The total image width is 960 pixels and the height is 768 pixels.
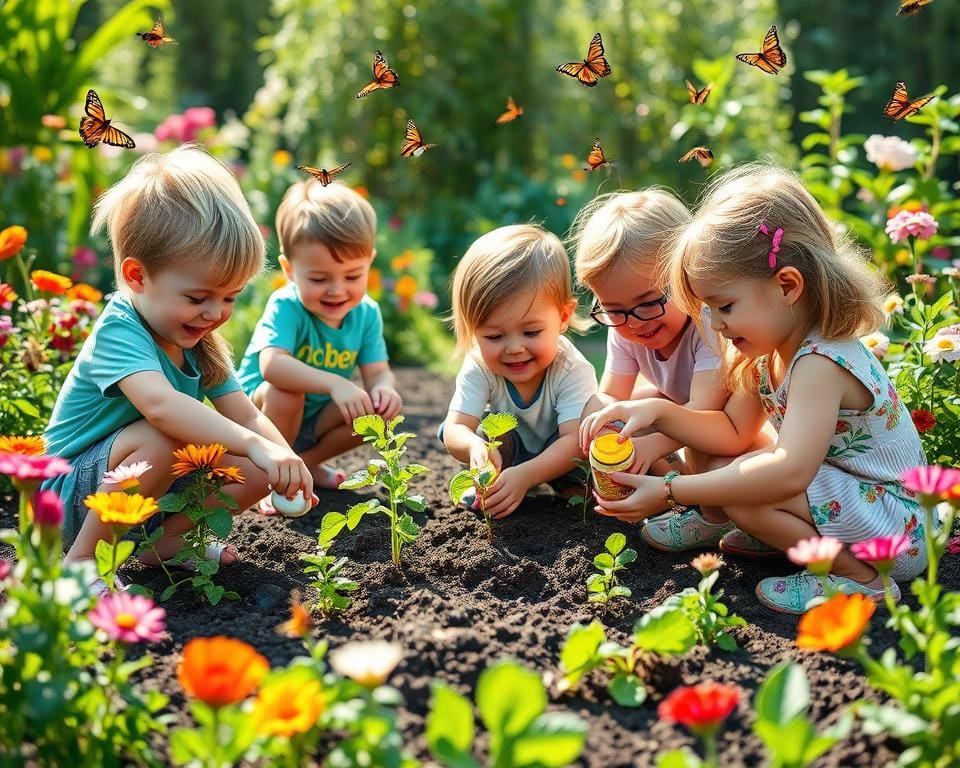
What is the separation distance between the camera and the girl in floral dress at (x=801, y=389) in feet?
7.49

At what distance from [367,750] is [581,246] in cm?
171

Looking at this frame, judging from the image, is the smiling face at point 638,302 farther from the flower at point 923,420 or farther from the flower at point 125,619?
the flower at point 125,619

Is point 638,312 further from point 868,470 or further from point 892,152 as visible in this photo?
point 892,152

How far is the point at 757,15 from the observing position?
8.08 meters

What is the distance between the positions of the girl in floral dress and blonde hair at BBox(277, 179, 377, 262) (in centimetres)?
113

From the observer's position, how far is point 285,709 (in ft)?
4.56

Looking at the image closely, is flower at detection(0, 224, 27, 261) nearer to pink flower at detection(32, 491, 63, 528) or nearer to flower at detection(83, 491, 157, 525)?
flower at detection(83, 491, 157, 525)

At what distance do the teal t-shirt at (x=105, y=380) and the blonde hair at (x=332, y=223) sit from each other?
0.68 meters

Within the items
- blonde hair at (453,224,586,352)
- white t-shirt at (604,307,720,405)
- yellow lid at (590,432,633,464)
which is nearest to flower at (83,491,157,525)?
yellow lid at (590,432,633,464)

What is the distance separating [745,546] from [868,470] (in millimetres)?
385

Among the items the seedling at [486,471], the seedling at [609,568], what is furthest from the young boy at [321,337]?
the seedling at [609,568]

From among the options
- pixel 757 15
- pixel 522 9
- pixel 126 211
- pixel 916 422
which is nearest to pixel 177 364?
pixel 126 211

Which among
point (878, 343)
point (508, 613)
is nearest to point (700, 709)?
point (508, 613)

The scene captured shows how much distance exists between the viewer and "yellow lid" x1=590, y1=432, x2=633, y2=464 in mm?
2520
